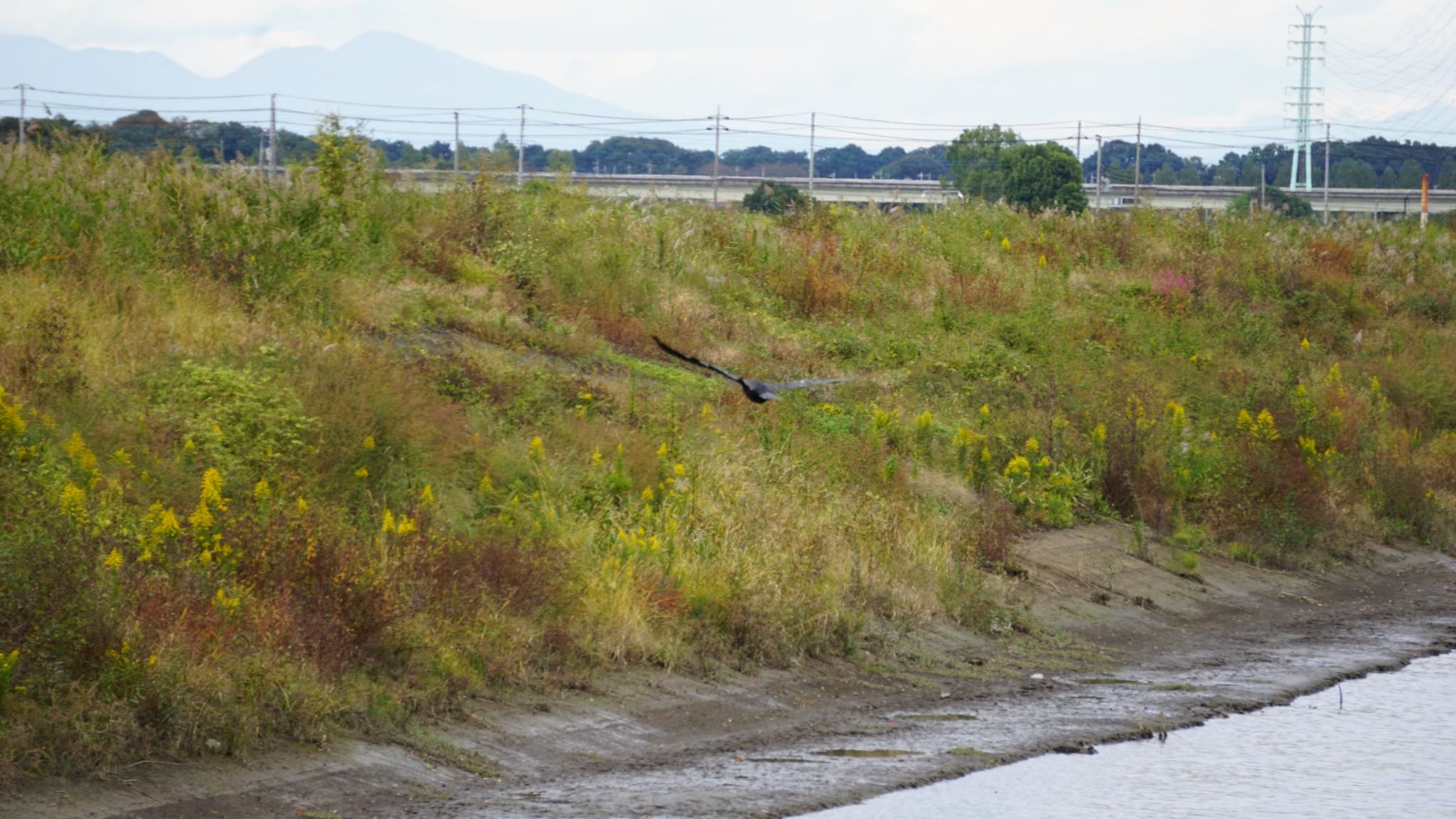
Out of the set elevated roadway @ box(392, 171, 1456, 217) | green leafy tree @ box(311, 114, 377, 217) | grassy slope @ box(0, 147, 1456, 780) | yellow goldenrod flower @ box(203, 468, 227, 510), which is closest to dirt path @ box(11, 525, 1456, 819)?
grassy slope @ box(0, 147, 1456, 780)

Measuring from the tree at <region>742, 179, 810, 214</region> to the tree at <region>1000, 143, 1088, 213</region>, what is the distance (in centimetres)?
919

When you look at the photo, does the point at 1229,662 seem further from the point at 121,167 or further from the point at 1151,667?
the point at 121,167

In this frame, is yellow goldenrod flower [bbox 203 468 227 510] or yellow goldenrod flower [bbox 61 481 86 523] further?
yellow goldenrod flower [bbox 203 468 227 510]

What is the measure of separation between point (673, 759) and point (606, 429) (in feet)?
15.1

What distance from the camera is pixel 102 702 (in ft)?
24.1

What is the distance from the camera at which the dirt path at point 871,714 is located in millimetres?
7602

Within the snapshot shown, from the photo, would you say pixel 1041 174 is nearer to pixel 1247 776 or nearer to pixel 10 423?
pixel 1247 776

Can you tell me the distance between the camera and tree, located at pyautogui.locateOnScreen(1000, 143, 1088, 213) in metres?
42.3

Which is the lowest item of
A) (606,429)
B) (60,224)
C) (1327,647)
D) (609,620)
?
(1327,647)

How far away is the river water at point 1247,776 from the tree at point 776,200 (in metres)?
14.0

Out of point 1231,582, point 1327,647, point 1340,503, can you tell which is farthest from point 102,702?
point 1340,503

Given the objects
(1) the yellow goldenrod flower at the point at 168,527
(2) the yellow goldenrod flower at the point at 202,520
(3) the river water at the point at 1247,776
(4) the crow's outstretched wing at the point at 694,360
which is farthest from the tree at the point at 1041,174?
(1) the yellow goldenrod flower at the point at 168,527

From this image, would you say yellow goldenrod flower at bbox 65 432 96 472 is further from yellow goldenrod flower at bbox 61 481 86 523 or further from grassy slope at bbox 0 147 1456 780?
yellow goldenrod flower at bbox 61 481 86 523

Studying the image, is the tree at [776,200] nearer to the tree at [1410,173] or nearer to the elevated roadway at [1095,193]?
the elevated roadway at [1095,193]
